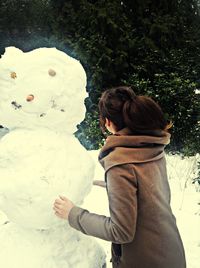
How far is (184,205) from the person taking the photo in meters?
2.73

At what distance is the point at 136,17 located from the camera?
14.6ft

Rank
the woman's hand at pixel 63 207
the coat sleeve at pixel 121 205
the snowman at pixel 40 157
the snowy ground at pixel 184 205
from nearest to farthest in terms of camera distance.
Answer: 1. the coat sleeve at pixel 121 205
2. the woman's hand at pixel 63 207
3. the snowman at pixel 40 157
4. the snowy ground at pixel 184 205

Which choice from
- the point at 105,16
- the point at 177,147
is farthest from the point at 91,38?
the point at 177,147

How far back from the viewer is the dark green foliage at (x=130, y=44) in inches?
160

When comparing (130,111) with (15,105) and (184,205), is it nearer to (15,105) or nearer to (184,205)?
(15,105)

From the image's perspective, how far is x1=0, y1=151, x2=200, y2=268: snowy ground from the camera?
87.9 inches

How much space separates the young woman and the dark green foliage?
110 inches

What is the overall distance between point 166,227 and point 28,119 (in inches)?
22.4

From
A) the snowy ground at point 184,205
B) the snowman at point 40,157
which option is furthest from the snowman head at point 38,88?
the snowy ground at point 184,205

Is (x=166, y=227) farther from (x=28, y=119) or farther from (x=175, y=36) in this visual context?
(x=175, y=36)

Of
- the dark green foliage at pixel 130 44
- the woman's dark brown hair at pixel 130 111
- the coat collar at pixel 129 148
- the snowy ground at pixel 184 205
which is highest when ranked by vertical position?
the dark green foliage at pixel 130 44

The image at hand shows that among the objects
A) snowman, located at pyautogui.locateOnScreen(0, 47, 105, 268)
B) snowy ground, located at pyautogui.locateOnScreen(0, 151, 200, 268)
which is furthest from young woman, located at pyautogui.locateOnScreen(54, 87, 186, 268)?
snowy ground, located at pyautogui.locateOnScreen(0, 151, 200, 268)

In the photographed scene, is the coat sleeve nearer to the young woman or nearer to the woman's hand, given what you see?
the young woman

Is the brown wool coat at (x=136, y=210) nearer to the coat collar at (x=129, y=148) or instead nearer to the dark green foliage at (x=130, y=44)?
the coat collar at (x=129, y=148)
